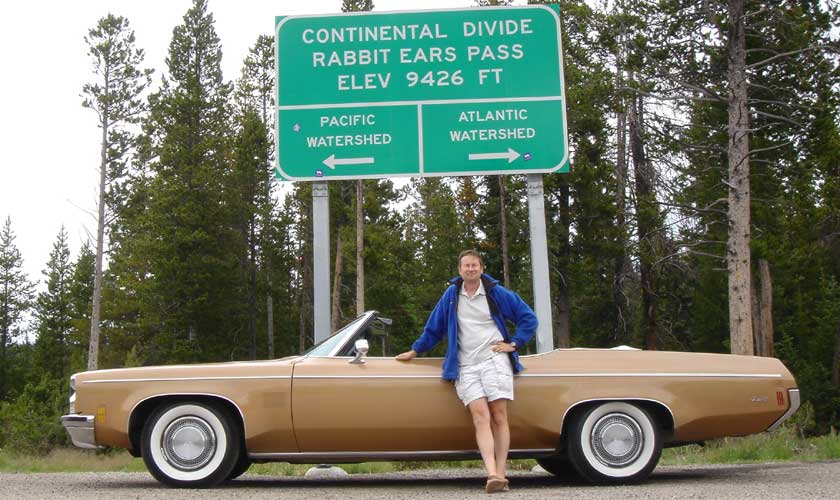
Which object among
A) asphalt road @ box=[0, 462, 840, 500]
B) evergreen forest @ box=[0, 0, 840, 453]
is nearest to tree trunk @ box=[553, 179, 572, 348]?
evergreen forest @ box=[0, 0, 840, 453]

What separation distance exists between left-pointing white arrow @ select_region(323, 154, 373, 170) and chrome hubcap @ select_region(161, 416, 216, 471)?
383cm

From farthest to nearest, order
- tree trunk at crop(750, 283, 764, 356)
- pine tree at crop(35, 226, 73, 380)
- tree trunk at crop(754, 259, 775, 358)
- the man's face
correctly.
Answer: pine tree at crop(35, 226, 73, 380), tree trunk at crop(750, 283, 764, 356), tree trunk at crop(754, 259, 775, 358), the man's face

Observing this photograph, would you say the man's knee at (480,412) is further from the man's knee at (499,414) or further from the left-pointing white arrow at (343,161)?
the left-pointing white arrow at (343,161)

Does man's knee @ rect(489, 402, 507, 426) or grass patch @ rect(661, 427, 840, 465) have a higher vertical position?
man's knee @ rect(489, 402, 507, 426)

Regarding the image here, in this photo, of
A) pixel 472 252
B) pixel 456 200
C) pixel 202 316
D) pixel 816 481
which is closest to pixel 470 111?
pixel 472 252

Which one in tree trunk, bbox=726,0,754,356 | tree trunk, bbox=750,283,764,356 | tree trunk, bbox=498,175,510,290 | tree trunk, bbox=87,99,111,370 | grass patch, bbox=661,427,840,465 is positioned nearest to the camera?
grass patch, bbox=661,427,840,465

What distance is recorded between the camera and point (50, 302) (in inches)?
2419

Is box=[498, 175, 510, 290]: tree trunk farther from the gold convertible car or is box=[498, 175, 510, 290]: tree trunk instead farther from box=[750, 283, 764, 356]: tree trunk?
the gold convertible car

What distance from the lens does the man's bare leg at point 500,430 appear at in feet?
20.2

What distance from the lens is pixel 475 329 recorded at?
6418mm

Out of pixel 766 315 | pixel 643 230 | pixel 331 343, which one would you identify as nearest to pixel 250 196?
pixel 643 230

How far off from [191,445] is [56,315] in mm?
60155

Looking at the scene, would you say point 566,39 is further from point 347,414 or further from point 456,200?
point 347,414

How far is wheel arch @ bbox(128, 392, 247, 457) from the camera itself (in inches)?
256
